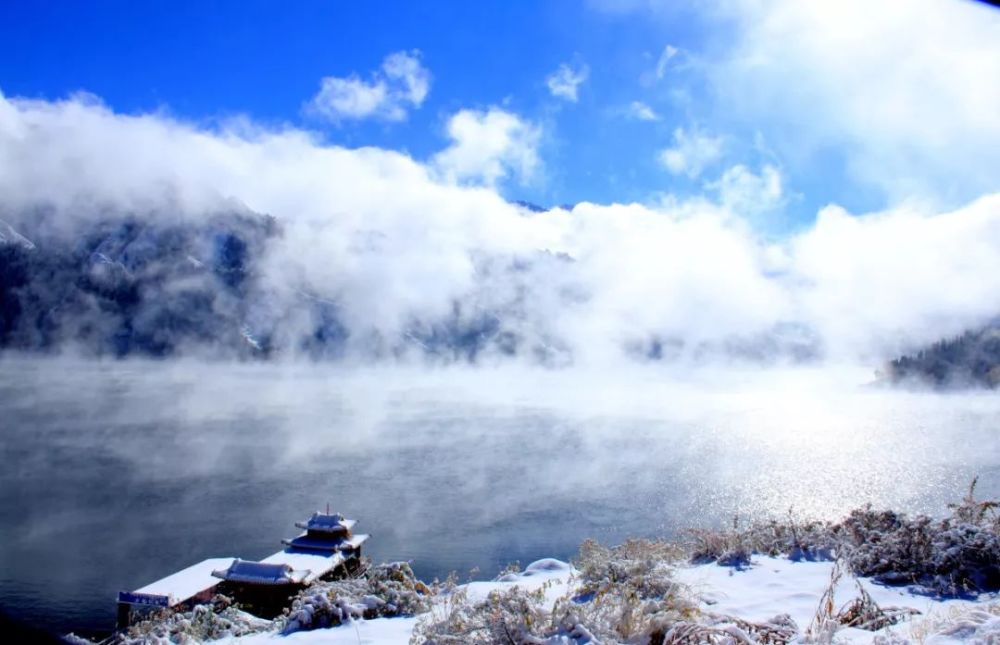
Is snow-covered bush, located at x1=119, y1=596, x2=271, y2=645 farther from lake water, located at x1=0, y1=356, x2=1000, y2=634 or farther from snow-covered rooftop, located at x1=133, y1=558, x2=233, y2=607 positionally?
snow-covered rooftop, located at x1=133, y1=558, x2=233, y2=607

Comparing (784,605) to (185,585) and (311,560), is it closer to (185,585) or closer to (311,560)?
(185,585)

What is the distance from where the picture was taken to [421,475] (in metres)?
79.3

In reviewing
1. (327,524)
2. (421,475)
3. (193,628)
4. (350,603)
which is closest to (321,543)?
(327,524)

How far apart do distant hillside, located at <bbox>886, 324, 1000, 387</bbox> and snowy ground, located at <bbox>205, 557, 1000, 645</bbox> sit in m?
153

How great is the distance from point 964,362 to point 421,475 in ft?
392

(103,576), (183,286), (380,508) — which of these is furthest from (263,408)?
(103,576)

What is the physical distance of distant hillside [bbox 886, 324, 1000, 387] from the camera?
127375 mm

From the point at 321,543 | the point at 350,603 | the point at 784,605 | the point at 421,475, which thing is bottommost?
the point at 421,475

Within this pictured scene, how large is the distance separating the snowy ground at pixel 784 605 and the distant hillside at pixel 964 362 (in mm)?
152807

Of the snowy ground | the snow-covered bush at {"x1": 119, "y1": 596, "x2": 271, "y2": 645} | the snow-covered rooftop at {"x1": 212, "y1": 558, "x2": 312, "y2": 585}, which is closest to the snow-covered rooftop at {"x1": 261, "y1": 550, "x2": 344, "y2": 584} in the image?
the snow-covered rooftop at {"x1": 212, "y1": 558, "x2": 312, "y2": 585}

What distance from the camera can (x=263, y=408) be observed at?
15538 centimetres

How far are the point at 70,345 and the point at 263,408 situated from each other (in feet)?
253

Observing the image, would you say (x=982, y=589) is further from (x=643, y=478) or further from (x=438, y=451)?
(x=438, y=451)

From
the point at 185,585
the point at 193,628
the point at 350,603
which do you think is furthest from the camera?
the point at 185,585
